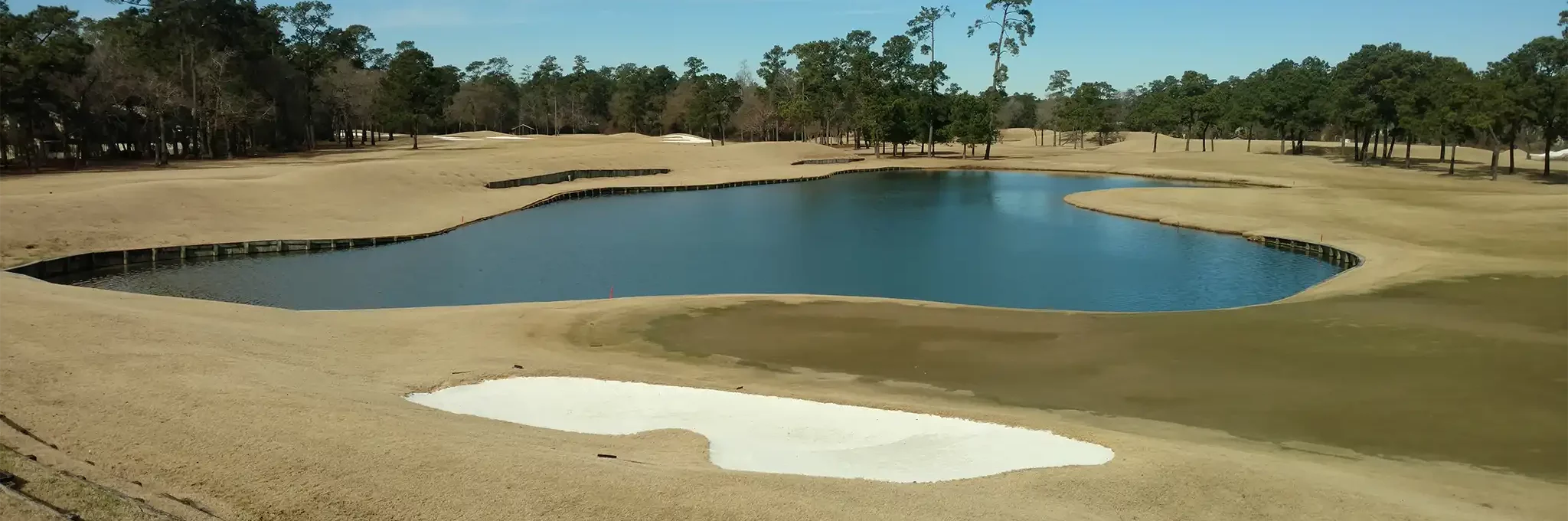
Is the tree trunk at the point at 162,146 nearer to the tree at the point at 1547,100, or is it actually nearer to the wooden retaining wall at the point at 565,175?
the wooden retaining wall at the point at 565,175

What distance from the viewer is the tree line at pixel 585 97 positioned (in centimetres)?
6425

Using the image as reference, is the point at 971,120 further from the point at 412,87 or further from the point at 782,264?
the point at 782,264

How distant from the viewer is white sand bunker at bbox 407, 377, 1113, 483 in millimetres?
14617

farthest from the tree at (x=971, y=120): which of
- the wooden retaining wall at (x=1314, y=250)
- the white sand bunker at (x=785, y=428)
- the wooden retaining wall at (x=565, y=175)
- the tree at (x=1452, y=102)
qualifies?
the white sand bunker at (x=785, y=428)

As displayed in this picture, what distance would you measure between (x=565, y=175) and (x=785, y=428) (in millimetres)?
67346

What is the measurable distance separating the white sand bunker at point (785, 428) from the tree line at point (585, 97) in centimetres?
5218

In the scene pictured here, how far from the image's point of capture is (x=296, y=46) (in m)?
98.6

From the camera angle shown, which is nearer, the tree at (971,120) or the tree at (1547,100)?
the tree at (1547,100)

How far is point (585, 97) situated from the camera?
146m

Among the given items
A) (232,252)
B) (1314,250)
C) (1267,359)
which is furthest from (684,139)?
(1267,359)

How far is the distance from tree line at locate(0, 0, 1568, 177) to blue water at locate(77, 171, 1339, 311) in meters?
29.2

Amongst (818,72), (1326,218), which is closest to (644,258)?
(1326,218)

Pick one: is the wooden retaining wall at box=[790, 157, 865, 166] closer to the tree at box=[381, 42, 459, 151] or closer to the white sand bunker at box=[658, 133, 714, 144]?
the white sand bunker at box=[658, 133, 714, 144]

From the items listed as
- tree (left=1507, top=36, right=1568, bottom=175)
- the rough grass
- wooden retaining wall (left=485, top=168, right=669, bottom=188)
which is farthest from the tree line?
the rough grass
